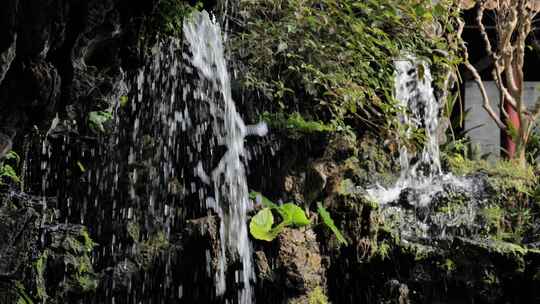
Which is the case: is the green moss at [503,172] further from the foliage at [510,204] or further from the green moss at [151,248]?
the green moss at [151,248]

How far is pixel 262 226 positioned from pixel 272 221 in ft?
0.32

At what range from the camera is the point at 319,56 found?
623cm

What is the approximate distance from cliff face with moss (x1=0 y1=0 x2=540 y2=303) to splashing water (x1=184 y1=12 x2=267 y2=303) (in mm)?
105

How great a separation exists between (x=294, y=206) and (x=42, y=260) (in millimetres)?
2131

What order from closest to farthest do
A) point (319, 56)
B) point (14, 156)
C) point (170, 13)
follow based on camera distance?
point (170, 13) → point (14, 156) → point (319, 56)

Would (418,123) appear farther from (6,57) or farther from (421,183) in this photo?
(6,57)

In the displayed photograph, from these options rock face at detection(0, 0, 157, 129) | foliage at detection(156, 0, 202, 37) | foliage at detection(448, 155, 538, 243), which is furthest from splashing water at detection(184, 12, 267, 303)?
foliage at detection(448, 155, 538, 243)

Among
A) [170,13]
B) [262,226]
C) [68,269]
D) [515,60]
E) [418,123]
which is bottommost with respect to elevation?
[68,269]

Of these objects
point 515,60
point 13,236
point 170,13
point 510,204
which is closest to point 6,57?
point 13,236

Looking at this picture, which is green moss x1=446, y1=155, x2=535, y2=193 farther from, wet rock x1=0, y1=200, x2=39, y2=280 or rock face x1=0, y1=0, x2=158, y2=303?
wet rock x1=0, y1=200, x2=39, y2=280

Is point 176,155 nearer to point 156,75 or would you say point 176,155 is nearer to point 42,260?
point 156,75

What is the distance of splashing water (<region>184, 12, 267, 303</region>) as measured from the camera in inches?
203

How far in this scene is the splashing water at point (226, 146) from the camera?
5160 mm

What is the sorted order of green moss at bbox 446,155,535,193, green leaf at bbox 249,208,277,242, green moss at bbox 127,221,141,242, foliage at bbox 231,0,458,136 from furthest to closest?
green moss at bbox 446,155,535,193 → foliage at bbox 231,0,458,136 → green moss at bbox 127,221,141,242 → green leaf at bbox 249,208,277,242
